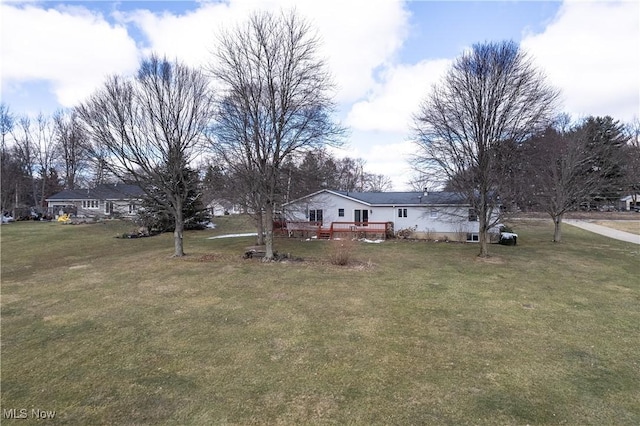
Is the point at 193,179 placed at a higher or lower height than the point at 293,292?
higher

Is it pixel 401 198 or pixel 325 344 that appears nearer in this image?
pixel 325 344

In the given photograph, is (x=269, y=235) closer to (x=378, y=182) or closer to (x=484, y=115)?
(x=484, y=115)

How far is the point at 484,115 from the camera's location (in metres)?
16.7

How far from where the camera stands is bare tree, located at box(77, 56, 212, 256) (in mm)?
15852

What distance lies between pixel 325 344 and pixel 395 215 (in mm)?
19339

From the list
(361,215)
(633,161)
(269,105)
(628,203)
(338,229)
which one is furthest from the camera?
(628,203)

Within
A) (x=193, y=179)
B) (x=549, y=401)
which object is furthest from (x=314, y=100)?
(x=549, y=401)

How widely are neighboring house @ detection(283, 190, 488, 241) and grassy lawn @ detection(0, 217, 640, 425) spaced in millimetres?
9122

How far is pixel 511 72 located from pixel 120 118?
18538 millimetres

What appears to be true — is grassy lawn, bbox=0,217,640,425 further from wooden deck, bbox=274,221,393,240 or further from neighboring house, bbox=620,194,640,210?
neighboring house, bbox=620,194,640,210

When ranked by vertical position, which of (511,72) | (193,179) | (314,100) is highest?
(511,72)

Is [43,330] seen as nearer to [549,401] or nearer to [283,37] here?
[549,401]

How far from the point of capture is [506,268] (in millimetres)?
14883

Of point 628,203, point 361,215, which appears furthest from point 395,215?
point 628,203
